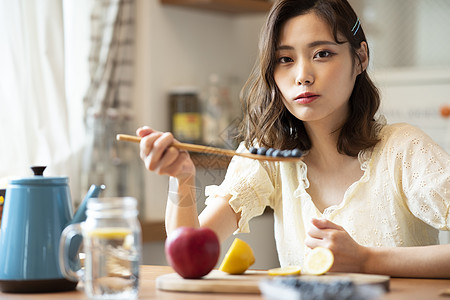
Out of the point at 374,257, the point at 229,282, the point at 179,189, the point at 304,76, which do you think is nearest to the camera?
the point at 229,282

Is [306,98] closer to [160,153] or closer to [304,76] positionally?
[304,76]

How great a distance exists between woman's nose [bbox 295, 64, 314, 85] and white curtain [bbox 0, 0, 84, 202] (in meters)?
1.32

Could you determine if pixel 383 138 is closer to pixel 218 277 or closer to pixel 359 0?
pixel 218 277

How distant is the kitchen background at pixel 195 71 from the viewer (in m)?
3.03

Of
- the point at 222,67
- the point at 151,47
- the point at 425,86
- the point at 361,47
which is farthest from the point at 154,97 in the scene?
the point at 361,47

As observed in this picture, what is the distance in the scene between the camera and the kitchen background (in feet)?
9.95

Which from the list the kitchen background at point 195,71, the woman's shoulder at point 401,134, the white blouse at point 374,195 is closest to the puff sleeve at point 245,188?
the white blouse at point 374,195

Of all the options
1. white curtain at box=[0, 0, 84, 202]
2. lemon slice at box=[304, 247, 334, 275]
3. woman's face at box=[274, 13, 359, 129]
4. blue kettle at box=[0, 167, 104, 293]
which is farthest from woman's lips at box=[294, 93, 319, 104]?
white curtain at box=[0, 0, 84, 202]

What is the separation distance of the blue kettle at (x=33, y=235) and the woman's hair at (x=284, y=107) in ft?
2.40

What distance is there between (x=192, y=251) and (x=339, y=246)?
330 mm

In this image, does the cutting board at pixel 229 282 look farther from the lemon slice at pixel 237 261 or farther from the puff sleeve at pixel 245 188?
the puff sleeve at pixel 245 188

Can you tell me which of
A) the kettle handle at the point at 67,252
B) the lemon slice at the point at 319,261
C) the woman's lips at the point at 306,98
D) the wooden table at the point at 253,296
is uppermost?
the woman's lips at the point at 306,98

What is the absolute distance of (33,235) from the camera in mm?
1247

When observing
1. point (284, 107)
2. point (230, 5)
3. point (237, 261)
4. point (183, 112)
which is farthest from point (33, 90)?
point (237, 261)
